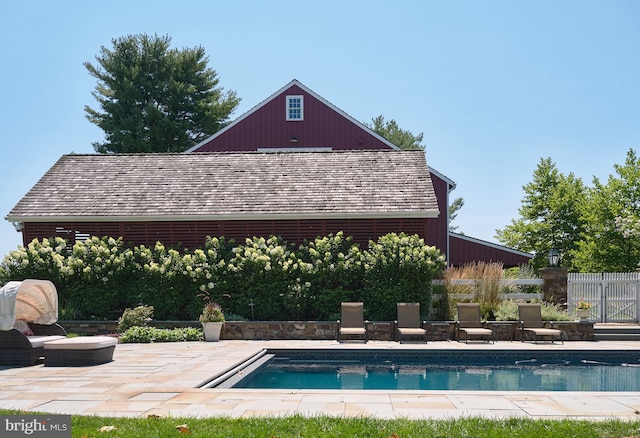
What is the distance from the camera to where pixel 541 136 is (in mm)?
26938

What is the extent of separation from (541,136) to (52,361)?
22.8 meters

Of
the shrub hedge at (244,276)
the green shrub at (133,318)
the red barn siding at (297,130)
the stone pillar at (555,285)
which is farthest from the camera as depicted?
the red barn siding at (297,130)

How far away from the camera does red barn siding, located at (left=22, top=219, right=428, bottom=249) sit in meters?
17.4

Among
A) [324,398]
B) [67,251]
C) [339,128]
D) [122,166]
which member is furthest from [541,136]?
[324,398]

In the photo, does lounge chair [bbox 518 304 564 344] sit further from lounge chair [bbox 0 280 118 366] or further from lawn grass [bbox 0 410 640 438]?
lounge chair [bbox 0 280 118 366]

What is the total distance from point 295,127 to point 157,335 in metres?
13.8

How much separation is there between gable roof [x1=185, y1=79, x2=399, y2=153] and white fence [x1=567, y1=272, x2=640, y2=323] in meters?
12.0

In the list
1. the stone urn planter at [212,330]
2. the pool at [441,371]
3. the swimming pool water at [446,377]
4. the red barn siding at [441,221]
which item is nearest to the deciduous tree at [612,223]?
the red barn siding at [441,221]

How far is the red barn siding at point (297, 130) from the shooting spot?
1044 inches

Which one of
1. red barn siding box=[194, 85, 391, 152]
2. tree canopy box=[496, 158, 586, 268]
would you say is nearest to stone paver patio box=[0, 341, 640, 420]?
red barn siding box=[194, 85, 391, 152]

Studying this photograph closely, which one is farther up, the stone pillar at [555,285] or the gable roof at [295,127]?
the gable roof at [295,127]

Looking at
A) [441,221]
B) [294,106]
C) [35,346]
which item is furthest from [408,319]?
[294,106]

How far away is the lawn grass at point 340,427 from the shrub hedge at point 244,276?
30.6 ft

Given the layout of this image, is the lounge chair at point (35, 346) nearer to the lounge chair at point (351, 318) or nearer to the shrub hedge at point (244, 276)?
the shrub hedge at point (244, 276)
